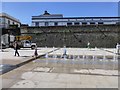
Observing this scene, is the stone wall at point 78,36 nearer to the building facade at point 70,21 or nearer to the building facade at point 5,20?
the building facade at point 70,21

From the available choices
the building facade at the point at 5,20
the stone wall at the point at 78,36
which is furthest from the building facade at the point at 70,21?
the stone wall at the point at 78,36

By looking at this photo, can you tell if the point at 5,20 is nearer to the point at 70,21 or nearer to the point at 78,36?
the point at 70,21

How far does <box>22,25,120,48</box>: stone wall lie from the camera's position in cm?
4253

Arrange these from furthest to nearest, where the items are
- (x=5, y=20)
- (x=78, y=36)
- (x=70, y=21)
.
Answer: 1. (x=5, y=20)
2. (x=70, y=21)
3. (x=78, y=36)

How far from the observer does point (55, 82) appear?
24.1 feet

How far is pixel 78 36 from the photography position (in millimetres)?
43625

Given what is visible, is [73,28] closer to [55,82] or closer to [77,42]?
[77,42]

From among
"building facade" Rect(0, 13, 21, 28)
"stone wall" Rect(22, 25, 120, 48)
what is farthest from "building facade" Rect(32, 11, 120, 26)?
"stone wall" Rect(22, 25, 120, 48)

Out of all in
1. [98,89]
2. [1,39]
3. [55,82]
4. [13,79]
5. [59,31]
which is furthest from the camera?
[59,31]

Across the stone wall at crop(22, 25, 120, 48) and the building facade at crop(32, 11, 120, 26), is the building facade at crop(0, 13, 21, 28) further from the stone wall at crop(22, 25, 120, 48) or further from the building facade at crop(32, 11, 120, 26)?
the stone wall at crop(22, 25, 120, 48)

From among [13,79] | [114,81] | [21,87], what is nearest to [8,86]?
[21,87]

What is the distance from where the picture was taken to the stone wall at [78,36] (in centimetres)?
4253

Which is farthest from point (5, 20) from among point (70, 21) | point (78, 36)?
point (78, 36)

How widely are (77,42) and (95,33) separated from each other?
13.7ft
